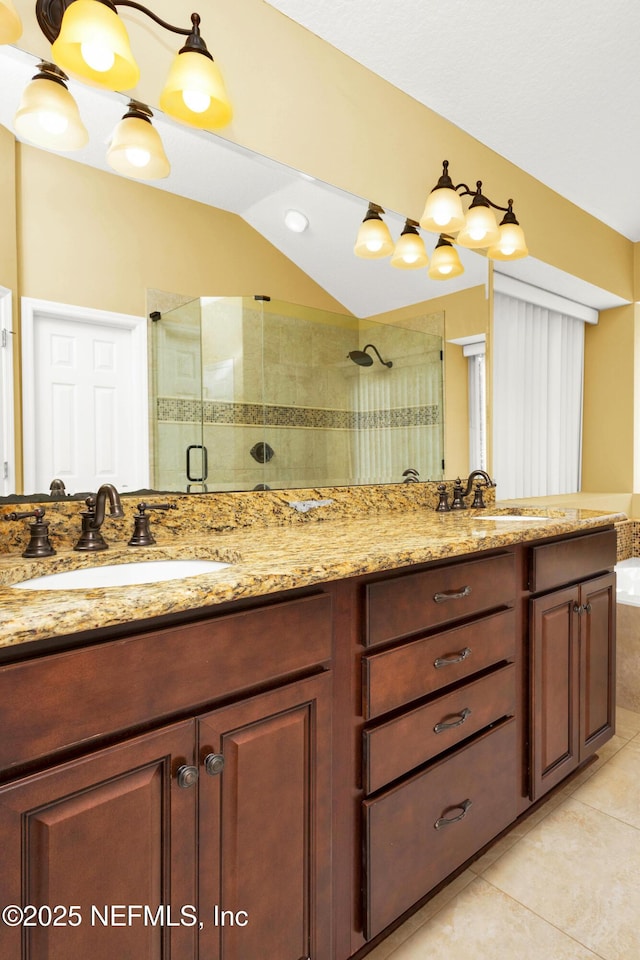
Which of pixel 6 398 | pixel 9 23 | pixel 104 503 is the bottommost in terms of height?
pixel 104 503

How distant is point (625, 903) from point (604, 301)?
3342mm

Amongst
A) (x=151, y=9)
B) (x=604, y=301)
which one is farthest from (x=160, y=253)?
(x=604, y=301)

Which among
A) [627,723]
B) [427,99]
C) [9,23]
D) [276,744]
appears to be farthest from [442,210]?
[627,723]

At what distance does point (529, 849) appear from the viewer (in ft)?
5.18

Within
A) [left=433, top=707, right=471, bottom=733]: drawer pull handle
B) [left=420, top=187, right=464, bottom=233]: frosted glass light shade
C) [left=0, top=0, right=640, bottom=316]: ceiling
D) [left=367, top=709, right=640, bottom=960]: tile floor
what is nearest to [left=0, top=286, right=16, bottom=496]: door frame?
[left=0, top=0, right=640, bottom=316]: ceiling

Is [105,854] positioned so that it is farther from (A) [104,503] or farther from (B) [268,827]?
(A) [104,503]

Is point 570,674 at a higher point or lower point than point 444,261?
lower

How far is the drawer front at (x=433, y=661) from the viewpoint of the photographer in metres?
1.16

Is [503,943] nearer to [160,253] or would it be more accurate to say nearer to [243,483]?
[243,483]

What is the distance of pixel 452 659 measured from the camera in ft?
4.35

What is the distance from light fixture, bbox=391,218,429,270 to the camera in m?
2.14

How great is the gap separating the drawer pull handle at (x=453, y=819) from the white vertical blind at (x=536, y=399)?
1.88 m

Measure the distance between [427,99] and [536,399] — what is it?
188 cm

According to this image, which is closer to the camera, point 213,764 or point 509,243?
point 213,764
